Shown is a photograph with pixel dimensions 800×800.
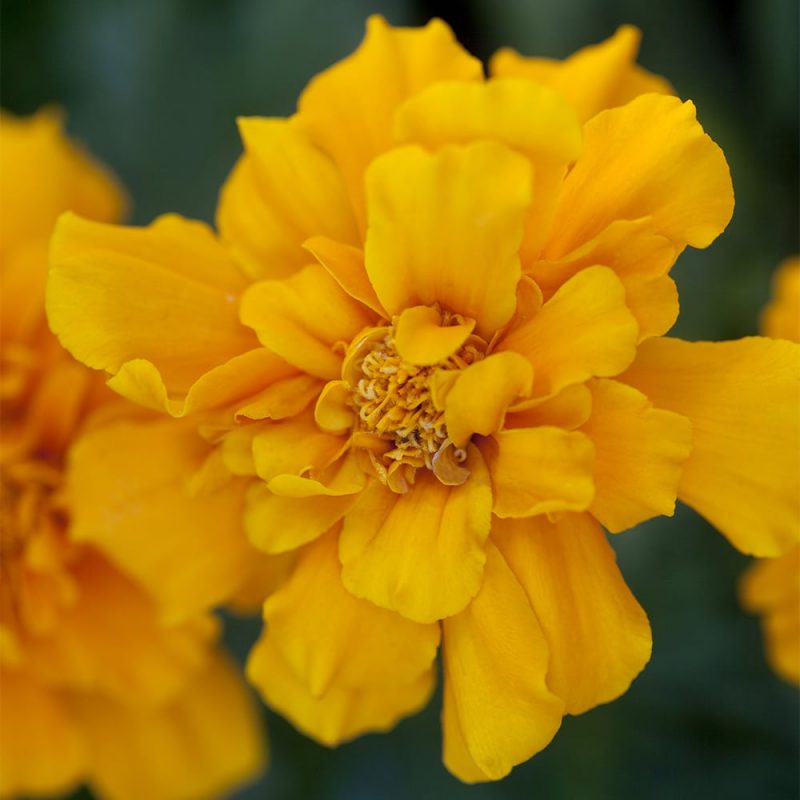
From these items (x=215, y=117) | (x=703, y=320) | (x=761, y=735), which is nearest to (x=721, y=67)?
(x=703, y=320)

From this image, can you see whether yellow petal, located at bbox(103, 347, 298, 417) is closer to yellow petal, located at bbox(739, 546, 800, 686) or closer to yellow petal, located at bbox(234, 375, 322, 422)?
yellow petal, located at bbox(234, 375, 322, 422)

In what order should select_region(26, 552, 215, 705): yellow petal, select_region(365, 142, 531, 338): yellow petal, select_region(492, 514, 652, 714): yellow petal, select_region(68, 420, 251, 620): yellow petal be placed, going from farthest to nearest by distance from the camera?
select_region(26, 552, 215, 705): yellow petal < select_region(68, 420, 251, 620): yellow petal < select_region(492, 514, 652, 714): yellow petal < select_region(365, 142, 531, 338): yellow petal

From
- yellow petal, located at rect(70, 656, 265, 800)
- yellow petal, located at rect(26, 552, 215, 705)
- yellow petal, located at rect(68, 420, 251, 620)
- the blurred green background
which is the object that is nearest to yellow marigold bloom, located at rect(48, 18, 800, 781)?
yellow petal, located at rect(68, 420, 251, 620)

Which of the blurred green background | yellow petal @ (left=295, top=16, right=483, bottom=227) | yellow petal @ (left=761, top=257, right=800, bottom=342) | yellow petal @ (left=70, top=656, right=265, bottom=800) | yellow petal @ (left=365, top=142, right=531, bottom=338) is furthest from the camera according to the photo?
the blurred green background

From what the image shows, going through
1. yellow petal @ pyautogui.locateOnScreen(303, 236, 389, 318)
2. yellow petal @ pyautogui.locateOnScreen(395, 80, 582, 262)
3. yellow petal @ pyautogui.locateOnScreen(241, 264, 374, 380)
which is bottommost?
yellow petal @ pyautogui.locateOnScreen(241, 264, 374, 380)

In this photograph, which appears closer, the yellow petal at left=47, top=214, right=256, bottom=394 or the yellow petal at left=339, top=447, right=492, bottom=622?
the yellow petal at left=339, top=447, right=492, bottom=622

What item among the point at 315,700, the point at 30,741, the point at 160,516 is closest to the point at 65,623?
the point at 30,741

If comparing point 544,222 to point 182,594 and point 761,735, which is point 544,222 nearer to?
point 182,594

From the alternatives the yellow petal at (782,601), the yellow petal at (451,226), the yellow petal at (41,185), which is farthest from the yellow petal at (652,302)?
the yellow petal at (41,185)
